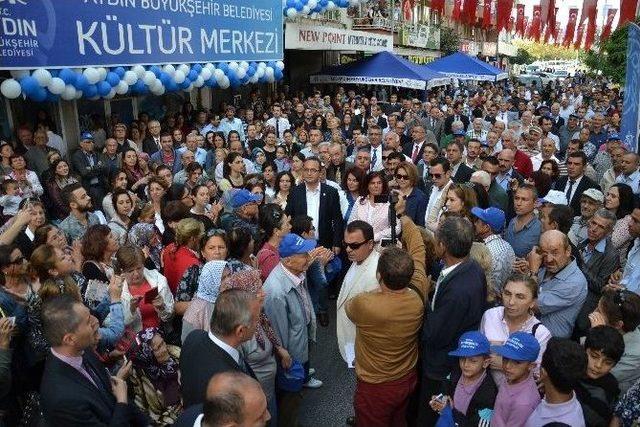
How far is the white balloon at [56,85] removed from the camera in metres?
6.77

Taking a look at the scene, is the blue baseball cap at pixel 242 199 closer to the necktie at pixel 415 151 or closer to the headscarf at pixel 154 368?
the headscarf at pixel 154 368

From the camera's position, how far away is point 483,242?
12.6 ft

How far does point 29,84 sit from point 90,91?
995mm

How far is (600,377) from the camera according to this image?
2.56m

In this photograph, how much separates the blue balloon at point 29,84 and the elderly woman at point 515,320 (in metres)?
6.35

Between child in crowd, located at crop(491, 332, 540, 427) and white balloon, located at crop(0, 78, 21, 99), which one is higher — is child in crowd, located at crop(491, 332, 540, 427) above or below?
below

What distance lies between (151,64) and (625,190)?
7.36m

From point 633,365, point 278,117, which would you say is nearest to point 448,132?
point 278,117

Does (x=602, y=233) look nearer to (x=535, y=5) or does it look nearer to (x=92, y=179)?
(x=92, y=179)

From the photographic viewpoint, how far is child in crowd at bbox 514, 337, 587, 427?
224 cm

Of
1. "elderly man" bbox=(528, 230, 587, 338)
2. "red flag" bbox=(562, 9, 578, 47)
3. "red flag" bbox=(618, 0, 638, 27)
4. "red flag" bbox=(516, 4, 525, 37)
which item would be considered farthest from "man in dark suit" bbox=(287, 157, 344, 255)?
"red flag" bbox=(562, 9, 578, 47)

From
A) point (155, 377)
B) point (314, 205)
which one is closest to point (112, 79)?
point (314, 205)

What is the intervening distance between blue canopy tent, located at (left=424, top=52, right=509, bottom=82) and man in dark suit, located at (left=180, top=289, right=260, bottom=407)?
17894 mm

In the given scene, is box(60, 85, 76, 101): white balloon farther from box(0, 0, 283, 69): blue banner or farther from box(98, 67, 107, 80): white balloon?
box(98, 67, 107, 80): white balloon
